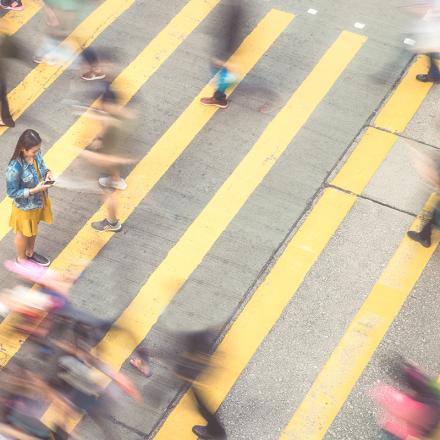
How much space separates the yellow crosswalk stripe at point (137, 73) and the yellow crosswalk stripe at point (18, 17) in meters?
2.00

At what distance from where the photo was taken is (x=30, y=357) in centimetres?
820

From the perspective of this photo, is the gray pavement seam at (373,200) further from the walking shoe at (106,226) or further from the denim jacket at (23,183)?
the denim jacket at (23,183)

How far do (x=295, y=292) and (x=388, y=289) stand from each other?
104cm

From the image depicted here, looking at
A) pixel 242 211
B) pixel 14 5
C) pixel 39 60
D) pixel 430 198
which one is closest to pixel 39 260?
pixel 242 211

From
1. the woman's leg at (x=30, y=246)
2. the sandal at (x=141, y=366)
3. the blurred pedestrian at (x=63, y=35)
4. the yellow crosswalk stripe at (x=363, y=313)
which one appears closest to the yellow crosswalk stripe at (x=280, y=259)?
the sandal at (x=141, y=366)

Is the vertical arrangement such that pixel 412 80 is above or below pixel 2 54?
below

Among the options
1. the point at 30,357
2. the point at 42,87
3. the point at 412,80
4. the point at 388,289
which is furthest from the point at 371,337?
the point at 42,87

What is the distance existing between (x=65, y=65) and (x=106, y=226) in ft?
10.8

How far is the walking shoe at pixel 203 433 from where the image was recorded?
756cm

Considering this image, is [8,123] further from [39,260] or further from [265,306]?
[265,306]

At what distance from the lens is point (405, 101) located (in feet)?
36.5

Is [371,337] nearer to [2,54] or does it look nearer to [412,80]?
[412,80]

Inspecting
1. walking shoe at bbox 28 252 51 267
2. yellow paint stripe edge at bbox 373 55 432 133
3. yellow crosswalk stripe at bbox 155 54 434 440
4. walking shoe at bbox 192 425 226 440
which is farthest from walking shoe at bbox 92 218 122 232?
yellow paint stripe edge at bbox 373 55 432 133

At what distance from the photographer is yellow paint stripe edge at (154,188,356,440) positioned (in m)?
7.79
